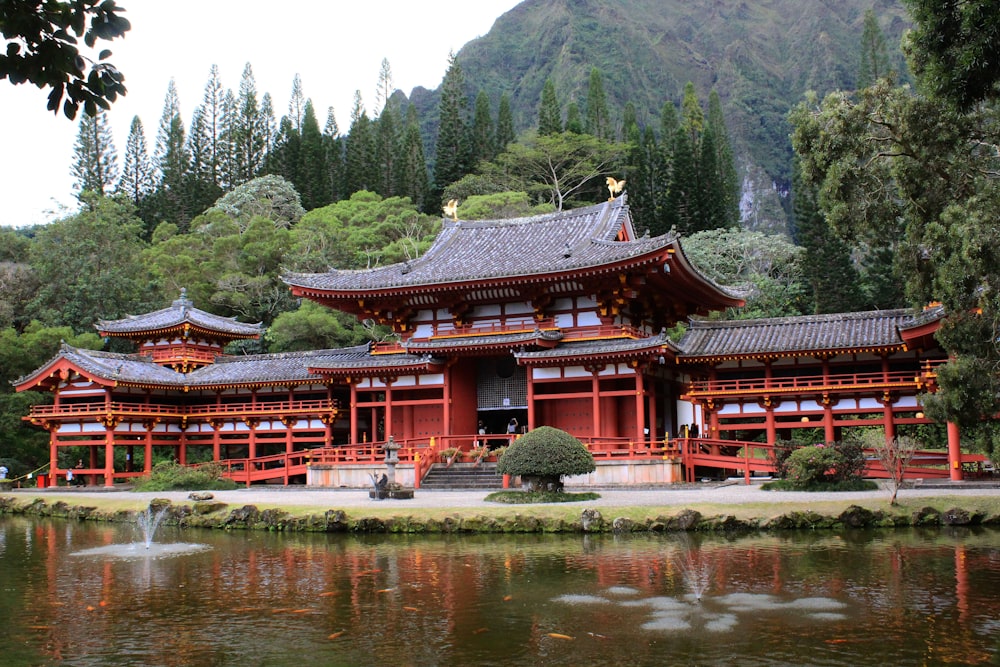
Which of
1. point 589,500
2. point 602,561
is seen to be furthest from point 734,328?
point 602,561

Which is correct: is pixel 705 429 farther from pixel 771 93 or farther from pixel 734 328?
pixel 771 93

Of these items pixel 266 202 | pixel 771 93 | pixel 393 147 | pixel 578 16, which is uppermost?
pixel 578 16

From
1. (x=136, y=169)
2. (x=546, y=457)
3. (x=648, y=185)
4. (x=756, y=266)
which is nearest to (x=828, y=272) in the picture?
(x=756, y=266)

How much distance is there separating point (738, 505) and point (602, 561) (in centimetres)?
512

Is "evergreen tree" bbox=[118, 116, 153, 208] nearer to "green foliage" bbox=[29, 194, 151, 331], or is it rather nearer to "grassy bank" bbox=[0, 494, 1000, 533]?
"green foliage" bbox=[29, 194, 151, 331]

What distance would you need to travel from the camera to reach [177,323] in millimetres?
37031

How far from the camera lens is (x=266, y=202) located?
210ft

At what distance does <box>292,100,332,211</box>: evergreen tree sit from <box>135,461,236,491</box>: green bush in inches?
1661

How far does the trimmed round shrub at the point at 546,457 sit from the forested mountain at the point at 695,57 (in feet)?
293

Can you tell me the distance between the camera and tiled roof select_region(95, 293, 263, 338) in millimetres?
37406

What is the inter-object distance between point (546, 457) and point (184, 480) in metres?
15.0

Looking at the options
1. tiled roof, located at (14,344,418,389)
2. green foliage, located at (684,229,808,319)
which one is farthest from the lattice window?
green foliage, located at (684,229,808,319)

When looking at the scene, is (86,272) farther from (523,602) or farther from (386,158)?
(523,602)

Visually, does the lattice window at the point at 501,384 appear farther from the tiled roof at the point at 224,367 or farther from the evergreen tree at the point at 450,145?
the evergreen tree at the point at 450,145
